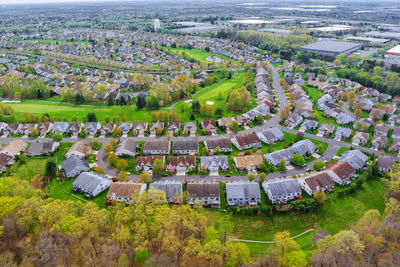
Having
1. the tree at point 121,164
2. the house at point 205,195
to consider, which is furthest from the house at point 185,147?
the house at point 205,195

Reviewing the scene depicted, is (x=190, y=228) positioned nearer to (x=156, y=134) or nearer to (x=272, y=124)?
(x=156, y=134)

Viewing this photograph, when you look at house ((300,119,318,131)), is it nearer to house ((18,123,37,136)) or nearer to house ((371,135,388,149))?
house ((371,135,388,149))

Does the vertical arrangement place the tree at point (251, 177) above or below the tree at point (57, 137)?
Answer: below

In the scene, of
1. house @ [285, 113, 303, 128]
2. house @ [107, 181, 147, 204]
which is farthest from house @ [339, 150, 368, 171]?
house @ [107, 181, 147, 204]

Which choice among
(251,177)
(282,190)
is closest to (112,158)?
(251,177)

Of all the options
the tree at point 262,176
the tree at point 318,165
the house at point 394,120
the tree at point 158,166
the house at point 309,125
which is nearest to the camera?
the tree at point 262,176

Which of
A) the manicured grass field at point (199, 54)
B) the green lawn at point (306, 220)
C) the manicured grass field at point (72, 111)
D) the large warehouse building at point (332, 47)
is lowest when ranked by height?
the green lawn at point (306, 220)

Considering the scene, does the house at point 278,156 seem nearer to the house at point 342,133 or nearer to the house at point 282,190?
the house at point 282,190

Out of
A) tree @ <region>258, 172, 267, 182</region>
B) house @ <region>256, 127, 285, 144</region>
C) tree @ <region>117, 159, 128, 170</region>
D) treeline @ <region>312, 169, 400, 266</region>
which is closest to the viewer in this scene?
treeline @ <region>312, 169, 400, 266</region>
